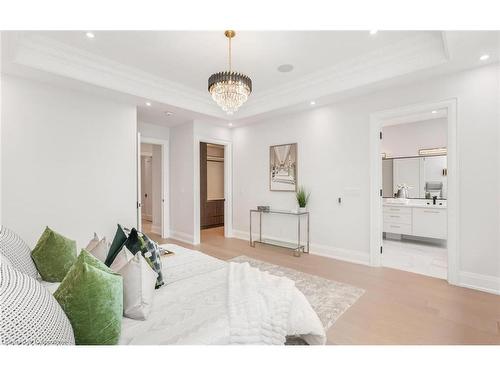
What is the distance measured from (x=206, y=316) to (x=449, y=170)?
3293mm

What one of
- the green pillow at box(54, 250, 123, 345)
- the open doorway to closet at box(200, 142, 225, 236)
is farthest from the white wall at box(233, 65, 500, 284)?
the green pillow at box(54, 250, 123, 345)

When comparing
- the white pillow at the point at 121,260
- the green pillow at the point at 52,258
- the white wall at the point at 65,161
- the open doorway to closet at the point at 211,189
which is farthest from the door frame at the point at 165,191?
the white pillow at the point at 121,260

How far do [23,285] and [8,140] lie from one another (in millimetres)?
2949

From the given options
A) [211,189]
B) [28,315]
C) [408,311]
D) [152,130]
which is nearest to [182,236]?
[211,189]

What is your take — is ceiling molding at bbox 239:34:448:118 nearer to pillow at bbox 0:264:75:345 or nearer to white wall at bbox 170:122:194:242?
white wall at bbox 170:122:194:242

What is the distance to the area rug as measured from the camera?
7.20 feet

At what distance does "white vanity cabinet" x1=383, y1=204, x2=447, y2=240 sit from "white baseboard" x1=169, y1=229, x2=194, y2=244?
14.0 ft

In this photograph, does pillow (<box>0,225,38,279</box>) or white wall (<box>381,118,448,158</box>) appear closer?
pillow (<box>0,225,38,279</box>)

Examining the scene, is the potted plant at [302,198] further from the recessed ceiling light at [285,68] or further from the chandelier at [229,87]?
the chandelier at [229,87]

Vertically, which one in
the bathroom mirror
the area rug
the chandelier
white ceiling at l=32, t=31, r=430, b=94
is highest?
white ceiling at l=32, t=31, r=430, b=94

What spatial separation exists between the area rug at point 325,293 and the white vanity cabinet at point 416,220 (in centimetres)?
282

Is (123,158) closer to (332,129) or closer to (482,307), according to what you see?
(332,129)

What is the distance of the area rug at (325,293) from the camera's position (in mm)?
2193
